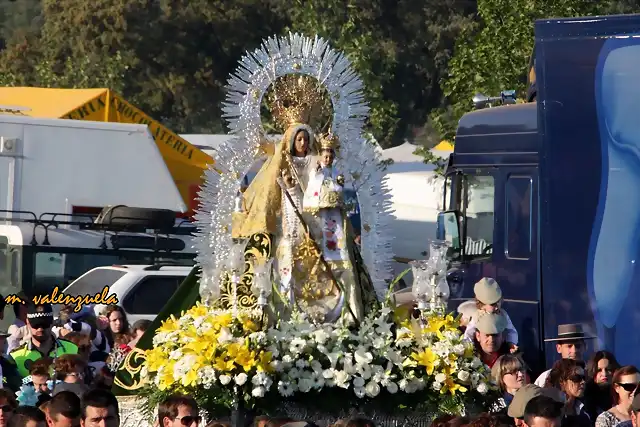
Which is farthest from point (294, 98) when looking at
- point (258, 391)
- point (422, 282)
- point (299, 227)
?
point (258, 391)

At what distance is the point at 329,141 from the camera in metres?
9.49

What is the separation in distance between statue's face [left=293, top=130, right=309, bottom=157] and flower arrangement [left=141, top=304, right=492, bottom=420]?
3.74 feet

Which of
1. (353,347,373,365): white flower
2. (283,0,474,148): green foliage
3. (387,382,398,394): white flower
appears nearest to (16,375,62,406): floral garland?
(353,347,373,365): white flower

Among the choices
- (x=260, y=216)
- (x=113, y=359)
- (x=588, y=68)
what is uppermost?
(x=588, y=68)

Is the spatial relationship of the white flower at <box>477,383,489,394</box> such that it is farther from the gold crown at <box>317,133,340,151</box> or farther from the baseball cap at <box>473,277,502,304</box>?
the baseball cap at <box>473,277,502,304</box>

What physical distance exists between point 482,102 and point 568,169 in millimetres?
3506

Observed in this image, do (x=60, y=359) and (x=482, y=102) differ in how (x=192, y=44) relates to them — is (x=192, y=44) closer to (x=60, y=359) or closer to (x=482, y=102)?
(x=482, y=102)

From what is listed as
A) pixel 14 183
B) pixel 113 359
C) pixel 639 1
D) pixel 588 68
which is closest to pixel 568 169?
pixel 588 68

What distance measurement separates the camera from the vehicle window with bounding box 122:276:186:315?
1598cm

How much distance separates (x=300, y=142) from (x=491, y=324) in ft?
6.56

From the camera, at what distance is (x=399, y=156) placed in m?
27.4

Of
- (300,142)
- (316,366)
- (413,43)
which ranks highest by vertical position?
(413,43)

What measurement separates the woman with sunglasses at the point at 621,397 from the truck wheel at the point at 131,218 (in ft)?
29.4

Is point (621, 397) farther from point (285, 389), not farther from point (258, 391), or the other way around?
point (258, 391)
